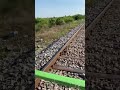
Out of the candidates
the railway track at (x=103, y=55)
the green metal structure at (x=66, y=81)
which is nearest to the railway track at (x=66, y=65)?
the railway track at (x=103, y=55)

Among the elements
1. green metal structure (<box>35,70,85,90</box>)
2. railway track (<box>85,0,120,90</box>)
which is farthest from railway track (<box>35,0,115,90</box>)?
green metal structure (<box>35,70,85,90</box>)

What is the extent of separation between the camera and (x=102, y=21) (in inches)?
332

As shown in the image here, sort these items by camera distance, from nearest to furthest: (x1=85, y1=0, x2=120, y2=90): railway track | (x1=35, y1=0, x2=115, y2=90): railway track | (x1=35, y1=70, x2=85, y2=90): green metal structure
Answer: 1. (x1=35, y1=70, x2=85, y2=90): green metal structure
2. (x1=85, y1=0, x2=120, y2=90): railway track
3. (x1=35, y1=0, x2=115, y2=90): railway track

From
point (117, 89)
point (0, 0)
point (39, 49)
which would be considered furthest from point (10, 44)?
point (0, 0)

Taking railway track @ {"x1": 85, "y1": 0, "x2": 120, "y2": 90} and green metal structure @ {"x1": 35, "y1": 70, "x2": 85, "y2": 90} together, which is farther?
railway track @ {"x1": 85, "y1": 0, "x2": 120, "y2": 90}

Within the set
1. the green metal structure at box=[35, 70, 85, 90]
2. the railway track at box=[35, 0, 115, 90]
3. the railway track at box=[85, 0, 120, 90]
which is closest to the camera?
the green metal structure at box=[35, 70, 85, 90]

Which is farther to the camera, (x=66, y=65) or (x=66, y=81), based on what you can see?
(x=66, y=65)

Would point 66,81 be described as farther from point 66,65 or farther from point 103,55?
point 103,55

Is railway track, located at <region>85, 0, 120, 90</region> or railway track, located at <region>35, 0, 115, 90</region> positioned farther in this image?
railway track, located at <region>35, 0, 115, 90</region>

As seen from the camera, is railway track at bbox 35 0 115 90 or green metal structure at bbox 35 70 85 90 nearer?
green metal structure at bbox 35 70 85 90

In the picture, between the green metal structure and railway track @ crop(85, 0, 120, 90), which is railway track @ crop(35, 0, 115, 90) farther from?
the green metal structure

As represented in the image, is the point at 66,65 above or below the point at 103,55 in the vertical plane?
below

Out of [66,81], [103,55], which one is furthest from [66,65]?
[66,81]

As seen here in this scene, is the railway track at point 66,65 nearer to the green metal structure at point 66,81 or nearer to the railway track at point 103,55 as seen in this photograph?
the railway track at point 103,55
